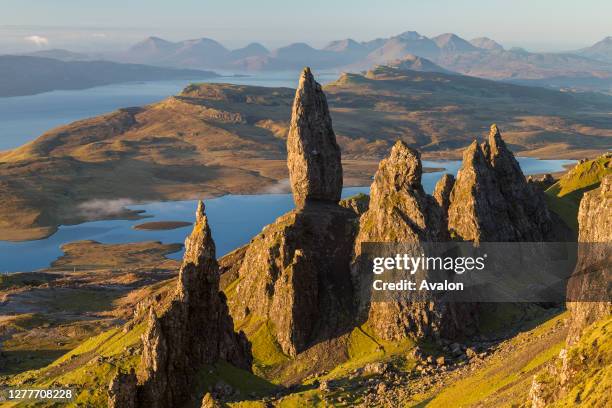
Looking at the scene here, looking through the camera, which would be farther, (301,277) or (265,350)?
(301,277)

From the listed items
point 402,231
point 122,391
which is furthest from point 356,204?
point 122,391

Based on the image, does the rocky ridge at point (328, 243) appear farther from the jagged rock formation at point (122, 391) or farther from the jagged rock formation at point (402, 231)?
the jagged rock formation at point (122, 391)

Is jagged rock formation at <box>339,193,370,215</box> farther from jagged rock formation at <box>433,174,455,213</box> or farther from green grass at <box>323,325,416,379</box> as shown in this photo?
green grass at <box>323,325,416,379</box>

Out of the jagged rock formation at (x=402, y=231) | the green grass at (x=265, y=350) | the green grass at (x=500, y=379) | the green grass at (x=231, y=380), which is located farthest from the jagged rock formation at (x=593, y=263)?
the green grass at (x=265, y=350)

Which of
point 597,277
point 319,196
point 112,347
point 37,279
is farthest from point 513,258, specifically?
point 37,279

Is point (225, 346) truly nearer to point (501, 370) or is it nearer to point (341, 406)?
point (341, 406)

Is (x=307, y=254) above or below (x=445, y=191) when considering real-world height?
below

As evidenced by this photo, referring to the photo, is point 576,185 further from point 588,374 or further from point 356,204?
point 588,374
